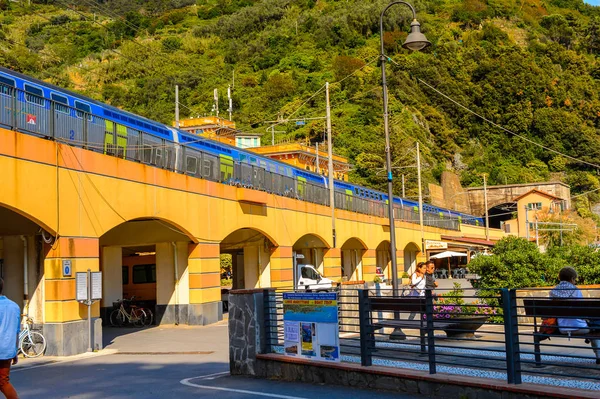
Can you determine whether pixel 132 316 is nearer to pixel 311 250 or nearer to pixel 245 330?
pixel 245 330

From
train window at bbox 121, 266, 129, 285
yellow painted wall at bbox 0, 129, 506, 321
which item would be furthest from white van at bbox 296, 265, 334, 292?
train window at bbox 121, 266, 129, 285

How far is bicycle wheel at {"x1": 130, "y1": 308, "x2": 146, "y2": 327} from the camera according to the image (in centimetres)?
2497

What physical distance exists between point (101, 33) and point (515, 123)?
75.0 meters

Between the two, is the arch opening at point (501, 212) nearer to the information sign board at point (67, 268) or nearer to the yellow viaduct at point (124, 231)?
the yellow viaduct at point (124, 231)

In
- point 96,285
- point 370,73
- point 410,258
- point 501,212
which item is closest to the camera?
point 96,285

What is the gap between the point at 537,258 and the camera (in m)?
24.5

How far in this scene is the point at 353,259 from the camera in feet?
144

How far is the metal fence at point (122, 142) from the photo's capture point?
1697 centimetres

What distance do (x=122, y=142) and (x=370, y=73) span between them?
83.1m

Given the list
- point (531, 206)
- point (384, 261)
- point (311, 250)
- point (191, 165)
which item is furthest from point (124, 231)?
point (531, 206)

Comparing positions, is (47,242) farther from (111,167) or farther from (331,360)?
(331,360)

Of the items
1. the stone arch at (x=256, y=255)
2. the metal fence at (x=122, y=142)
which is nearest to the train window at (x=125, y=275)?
the stone arch at (x=256, y=255)

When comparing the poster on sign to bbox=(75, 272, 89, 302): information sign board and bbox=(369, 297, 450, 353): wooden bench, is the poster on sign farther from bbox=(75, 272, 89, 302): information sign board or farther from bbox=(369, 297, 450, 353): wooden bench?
bbox=(75, 272, 89, 302): information sign board

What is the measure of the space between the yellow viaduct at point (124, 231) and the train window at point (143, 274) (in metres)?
0.78
